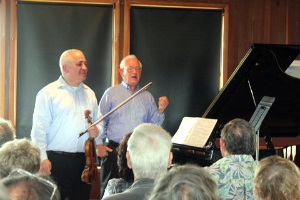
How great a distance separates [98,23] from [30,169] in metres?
3.96

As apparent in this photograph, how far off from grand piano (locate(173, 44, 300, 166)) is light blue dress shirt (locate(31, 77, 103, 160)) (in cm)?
84

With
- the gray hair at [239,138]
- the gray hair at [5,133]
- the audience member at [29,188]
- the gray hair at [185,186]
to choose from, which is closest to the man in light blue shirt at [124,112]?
the gray hair at [239,138]

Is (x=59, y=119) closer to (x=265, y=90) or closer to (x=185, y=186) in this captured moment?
(x=265, y=90)

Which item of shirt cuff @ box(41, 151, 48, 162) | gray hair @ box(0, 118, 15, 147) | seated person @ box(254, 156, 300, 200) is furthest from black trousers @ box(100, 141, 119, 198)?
seated person @ box(254, 156, 300, 200)

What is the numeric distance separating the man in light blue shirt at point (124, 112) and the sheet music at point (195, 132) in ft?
1.51

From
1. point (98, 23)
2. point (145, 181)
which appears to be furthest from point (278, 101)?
point (145, 181)

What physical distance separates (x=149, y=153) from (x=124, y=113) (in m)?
2.60

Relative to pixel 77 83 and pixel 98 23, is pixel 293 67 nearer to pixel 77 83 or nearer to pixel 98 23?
pixel 98 23

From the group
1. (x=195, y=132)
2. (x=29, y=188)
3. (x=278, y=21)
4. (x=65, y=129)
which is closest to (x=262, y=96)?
(x=195, y=132)

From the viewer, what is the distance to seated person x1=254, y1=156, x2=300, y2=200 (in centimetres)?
194

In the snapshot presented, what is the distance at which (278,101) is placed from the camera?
488cm

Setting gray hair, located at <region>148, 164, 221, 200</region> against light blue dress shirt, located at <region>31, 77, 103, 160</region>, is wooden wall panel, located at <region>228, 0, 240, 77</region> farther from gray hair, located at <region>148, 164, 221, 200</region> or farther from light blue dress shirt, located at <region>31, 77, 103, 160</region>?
gray hair, located at <region>148, 164, 221, 200</region>

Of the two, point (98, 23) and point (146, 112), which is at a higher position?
point (98, 23)

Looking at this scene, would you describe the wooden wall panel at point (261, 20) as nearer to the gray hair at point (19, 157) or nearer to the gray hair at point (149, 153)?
the gray hair at point (149, 153)
